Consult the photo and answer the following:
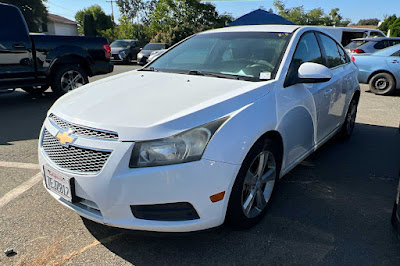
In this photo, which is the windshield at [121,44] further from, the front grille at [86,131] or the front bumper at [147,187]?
the front bumper at [147,187]

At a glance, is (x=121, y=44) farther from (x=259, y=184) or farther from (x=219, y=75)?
(x=259, y=184)

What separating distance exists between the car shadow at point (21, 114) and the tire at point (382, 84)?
343 inches

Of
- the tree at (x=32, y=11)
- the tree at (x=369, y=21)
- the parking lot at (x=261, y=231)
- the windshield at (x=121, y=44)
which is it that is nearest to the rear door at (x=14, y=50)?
the parking lot at (x=261, y=231)

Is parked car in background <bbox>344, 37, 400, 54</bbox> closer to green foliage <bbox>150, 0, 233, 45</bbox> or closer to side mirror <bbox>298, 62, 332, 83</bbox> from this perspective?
side mirror <bbox>298, 62, 332, 83</bbox>

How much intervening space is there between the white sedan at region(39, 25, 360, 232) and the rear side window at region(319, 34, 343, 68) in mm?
758

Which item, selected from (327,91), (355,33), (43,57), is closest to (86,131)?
(327,91)

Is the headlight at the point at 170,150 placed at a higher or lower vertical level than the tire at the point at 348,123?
higher

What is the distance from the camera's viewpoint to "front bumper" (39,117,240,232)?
6.15ft

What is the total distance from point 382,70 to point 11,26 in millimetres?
9374

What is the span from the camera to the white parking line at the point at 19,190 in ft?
9.49

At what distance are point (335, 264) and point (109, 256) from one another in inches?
60.7

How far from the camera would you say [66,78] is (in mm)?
7125

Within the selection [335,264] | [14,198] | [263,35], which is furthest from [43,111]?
[335,264]

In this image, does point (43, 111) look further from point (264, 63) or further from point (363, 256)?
point (363, 256)
